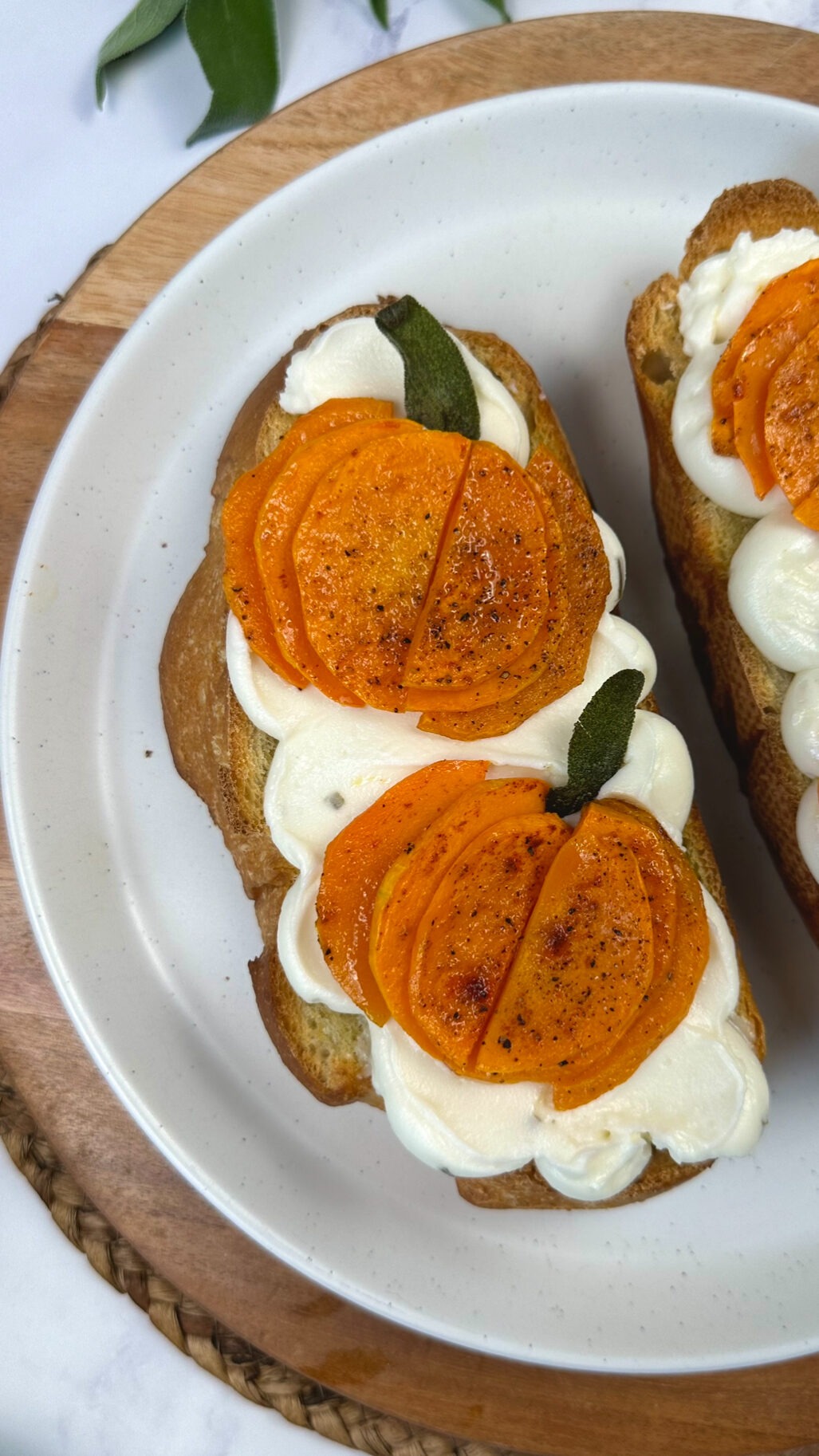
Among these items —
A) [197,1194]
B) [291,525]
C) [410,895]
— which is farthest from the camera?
[197,1194]

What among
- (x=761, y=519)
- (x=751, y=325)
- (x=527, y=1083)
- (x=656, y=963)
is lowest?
(x=527, y=1083)

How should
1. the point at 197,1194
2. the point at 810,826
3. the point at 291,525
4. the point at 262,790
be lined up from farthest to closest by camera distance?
the point at 197,1194 → the point at 262,790 → the point at 810,826 → the point at 291,525

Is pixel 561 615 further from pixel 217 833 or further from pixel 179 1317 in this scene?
pixel 179 1317

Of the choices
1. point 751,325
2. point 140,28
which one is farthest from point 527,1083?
point 140,28

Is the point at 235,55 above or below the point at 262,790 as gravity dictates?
above

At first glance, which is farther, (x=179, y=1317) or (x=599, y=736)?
(x=179, y=1317)

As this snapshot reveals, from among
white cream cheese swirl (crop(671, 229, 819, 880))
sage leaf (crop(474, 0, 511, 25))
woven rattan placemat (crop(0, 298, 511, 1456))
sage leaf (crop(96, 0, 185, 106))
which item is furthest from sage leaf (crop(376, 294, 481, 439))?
sage leaf (crop(96, 0, 185, 106))

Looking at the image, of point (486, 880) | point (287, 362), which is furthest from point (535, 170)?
point (486, 880)

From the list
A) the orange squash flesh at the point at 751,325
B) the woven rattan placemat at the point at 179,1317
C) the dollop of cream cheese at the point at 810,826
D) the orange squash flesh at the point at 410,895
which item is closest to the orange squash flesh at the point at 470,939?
the orange squash flesh at the point at 410,895

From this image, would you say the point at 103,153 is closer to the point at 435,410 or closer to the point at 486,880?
the point at 435,410
